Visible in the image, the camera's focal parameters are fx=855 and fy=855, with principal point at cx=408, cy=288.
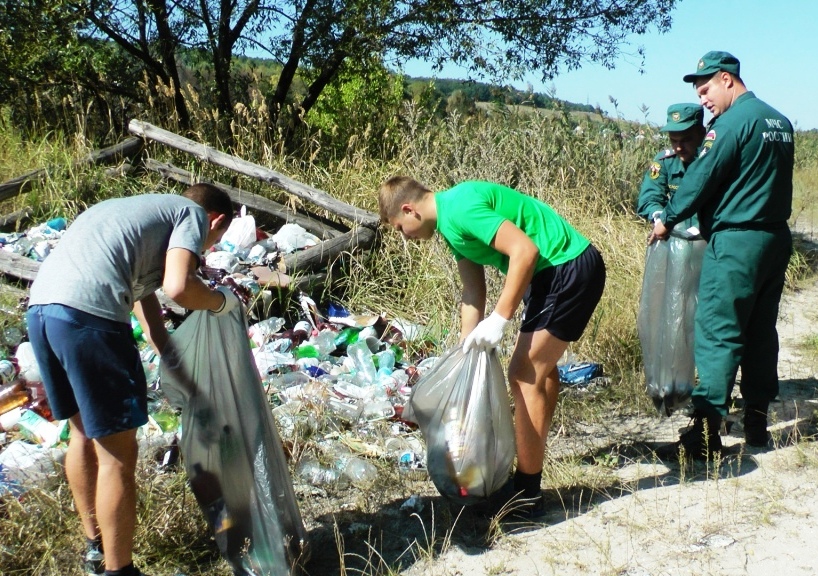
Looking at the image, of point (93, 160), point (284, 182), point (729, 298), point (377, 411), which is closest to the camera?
point (729, 298)

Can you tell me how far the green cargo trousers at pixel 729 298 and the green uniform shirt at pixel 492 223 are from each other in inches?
37.8

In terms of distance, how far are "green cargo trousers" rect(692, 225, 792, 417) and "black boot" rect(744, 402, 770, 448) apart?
1.00 ft

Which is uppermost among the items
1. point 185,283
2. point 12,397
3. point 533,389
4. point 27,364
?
point 185,283

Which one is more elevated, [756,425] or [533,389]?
[533,389]

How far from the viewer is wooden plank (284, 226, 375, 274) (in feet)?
18.9

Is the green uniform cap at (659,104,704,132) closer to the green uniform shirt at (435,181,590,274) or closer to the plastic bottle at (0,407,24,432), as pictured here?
the green uniform shirt at (435,181,590,274)

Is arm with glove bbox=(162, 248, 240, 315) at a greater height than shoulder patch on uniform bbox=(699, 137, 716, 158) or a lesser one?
lesser

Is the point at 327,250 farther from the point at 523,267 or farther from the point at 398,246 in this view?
the point at 523,267

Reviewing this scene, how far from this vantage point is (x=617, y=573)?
9.98ft

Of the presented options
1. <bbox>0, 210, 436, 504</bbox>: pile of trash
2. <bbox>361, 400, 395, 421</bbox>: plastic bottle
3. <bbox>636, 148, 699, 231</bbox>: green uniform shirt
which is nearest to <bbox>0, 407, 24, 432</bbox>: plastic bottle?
<bbox>0, 210, 436, 504</bbox>: pile of trash

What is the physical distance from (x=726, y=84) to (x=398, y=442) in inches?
90.6

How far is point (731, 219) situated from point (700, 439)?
1049 millimetres

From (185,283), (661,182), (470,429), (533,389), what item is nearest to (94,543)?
(185,283)

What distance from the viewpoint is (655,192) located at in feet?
15.9
